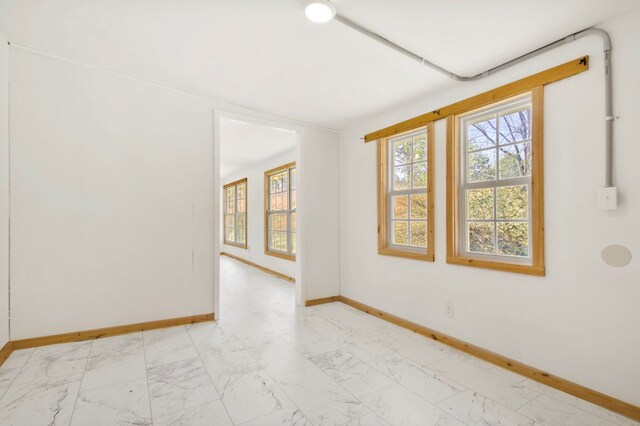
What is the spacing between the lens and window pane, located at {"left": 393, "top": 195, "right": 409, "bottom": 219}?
3.69 metres

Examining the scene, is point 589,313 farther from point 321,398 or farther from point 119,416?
point 119,416

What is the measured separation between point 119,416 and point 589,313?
3.10 meters

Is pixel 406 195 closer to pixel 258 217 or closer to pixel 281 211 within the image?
pixel 281 211

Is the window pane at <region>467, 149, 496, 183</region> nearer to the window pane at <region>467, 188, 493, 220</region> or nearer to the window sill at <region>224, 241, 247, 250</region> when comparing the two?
the window pane at <region>467, 188, 493, 220</region>

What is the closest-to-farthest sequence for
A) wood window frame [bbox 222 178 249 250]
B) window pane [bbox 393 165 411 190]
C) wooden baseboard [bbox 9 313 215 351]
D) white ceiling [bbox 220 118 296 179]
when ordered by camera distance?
wooden baseboard [bbox 9 313 215 351], window pane [bbox 393 165 411 190], white ceiling [bbox 220 118 296 179], wood window frame [bbox 222 178 249 250]

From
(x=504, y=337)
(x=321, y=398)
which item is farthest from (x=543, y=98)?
(x=321, y=398)

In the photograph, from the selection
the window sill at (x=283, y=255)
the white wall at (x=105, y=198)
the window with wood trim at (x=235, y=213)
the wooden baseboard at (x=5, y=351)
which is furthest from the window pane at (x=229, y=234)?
the wooden baseboard at (x=5, y=351)

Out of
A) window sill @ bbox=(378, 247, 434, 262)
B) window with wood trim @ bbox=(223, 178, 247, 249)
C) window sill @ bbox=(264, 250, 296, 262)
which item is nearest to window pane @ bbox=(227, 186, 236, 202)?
window with wood trim @ bbox=(223, 178, 247, 249)

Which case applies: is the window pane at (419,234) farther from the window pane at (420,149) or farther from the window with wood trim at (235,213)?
the window with wood trim at (235,213)

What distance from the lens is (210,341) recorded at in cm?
299

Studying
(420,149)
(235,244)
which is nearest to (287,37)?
(420,149)

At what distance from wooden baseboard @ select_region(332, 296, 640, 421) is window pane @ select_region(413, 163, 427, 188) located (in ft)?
5.05

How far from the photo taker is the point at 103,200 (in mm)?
3023

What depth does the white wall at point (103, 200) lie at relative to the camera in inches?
107
